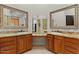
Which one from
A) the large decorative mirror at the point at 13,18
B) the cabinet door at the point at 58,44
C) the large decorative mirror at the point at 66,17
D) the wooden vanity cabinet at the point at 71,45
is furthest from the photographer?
the large decorative mirror at the point at 66,17

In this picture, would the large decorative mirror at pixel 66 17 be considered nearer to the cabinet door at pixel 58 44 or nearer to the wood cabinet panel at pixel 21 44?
the cabinet door at pixel 58 44

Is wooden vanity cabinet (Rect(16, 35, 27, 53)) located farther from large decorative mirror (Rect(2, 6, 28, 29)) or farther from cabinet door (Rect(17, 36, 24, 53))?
large decorative mirror (Rect(2, 6, 28, 29))

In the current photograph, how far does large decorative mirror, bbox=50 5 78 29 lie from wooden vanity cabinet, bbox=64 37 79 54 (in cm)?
88

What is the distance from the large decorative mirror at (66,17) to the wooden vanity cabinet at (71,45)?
34.8 inches

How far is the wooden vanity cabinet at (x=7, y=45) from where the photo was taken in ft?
9.56

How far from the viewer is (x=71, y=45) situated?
2969 millimetres

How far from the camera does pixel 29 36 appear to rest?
13.5ft

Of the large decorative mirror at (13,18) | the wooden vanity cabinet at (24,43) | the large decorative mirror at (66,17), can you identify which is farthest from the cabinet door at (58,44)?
the large decorative mirror at (13,18)

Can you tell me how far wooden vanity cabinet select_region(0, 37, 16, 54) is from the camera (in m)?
2.91

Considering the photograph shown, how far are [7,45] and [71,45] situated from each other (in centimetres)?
160

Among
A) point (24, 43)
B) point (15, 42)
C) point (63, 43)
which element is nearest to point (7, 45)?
point (15, 42)

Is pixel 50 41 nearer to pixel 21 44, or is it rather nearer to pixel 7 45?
pixel 21 44

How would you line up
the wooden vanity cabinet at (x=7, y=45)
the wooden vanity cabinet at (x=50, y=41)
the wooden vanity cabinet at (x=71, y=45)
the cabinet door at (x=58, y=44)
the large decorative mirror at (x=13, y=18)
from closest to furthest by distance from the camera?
the wooden vanity cabinet at (x=71, y=45) → the wooden vanity cabinet at (x=7, y=45) → the cabinet door at (x=58, y=44) → the large decorative mirror at (x=13, y=18) → the wooden vanity cabinet at (x=50, y=41)

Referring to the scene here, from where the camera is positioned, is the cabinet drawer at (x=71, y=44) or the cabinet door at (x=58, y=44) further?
the cabinet door at (x=58, y=44)
